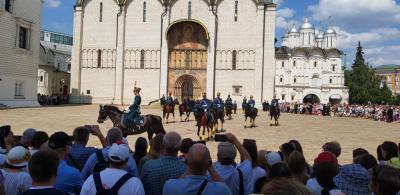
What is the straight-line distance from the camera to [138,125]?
16094 mm

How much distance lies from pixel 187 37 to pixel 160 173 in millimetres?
46566

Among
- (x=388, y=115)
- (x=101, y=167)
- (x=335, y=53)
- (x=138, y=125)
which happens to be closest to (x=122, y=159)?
(x=101, y=167)

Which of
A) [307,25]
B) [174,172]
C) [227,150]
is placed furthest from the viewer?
[307,25]

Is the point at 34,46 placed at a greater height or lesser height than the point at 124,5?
lesser

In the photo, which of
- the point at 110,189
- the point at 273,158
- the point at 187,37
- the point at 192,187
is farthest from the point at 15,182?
the point at 187,37

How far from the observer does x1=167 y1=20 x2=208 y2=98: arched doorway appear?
5078cm

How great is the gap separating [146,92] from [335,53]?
164 ft

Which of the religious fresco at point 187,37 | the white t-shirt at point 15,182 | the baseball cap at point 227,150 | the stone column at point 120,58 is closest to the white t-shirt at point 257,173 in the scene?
the baseball cap at point 227,150

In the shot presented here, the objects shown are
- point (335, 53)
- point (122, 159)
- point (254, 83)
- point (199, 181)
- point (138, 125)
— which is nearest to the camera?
point (199, 181)

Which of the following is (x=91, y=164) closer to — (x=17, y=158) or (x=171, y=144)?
(x=17, y=158)

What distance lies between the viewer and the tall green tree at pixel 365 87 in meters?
86.7

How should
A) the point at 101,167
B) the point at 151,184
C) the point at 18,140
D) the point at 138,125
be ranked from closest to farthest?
the point at 151,184 < the point at 101,167 < the point at 18,140 < the point at 138,125

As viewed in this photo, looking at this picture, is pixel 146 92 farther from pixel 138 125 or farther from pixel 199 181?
pixel 199 181

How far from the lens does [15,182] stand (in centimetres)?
A: 463
